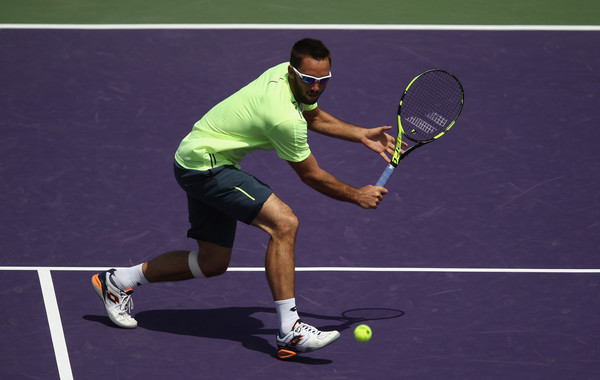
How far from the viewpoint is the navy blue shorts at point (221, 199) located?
693cm

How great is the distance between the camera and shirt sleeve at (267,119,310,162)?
22.2ft

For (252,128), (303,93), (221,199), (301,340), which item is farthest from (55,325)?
(303,93)

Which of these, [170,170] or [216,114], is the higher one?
[216,114]

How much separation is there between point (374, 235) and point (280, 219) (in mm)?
1782

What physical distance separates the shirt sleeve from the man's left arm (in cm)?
71

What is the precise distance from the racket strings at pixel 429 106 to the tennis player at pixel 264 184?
1304 millimetres

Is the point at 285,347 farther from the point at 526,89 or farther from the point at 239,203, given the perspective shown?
the point at 526,89

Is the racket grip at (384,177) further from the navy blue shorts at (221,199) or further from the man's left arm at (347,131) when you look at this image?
the navy blue shorts at (221,199)

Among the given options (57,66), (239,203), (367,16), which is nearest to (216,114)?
(239,203)

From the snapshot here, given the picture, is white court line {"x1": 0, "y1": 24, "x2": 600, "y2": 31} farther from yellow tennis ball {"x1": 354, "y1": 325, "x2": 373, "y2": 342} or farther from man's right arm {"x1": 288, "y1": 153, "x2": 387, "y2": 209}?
yellow tennis ball {"x1": 354, "y1": 325, "x2": 373, "y2": 342}

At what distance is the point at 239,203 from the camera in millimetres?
6934

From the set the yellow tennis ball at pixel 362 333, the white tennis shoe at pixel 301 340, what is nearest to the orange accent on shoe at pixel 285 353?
the white tennis shoe at pixel 301 340

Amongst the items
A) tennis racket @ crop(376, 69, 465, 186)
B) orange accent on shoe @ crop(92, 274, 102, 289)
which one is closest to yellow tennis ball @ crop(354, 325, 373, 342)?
tennis racket @ crop(376, 69, 465, 186)

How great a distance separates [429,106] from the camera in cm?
884
